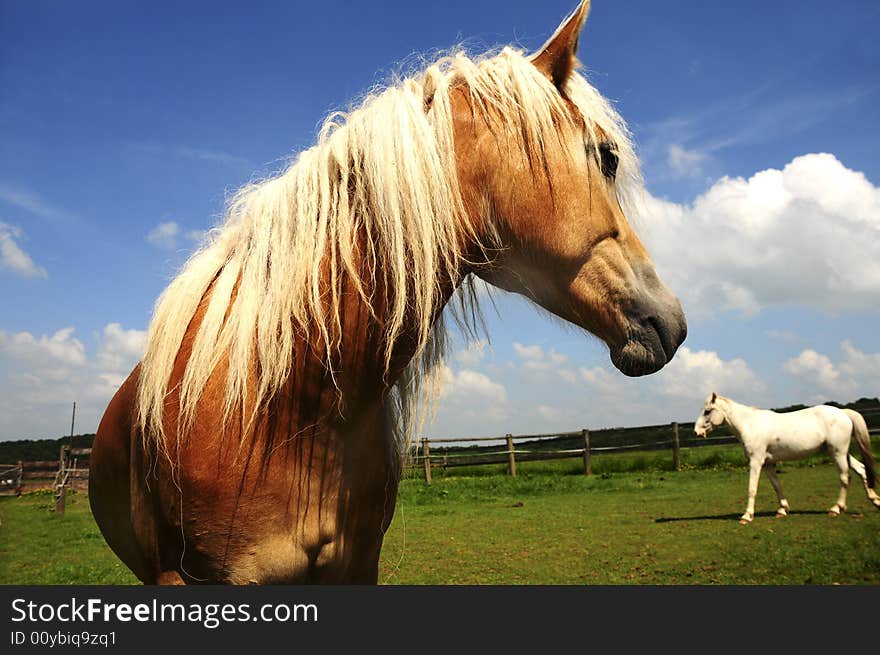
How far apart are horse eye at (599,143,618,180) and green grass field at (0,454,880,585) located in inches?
65.2

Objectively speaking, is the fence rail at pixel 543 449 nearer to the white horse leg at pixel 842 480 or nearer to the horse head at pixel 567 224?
the white horse leg at pixel 842 480

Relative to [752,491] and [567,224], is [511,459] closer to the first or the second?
[752,491]

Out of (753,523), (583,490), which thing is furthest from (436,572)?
(583,490)

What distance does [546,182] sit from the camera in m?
1.45

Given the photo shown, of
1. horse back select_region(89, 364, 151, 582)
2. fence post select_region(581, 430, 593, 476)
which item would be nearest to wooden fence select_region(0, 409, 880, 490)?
fence post select_region(581, 430, 593, 476)

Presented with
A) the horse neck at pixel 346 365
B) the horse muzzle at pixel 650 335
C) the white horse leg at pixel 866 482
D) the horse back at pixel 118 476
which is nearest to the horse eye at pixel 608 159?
the horse muzzle at pixel 650 335

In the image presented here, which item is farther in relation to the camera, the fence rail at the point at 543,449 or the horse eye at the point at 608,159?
the fence rail at the point at 543,449

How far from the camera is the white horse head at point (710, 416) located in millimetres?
11790

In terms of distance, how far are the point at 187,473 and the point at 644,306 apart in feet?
3.96

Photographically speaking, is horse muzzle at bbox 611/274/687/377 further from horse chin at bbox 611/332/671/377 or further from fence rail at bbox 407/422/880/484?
fence rail at bbox 407/422/880/484

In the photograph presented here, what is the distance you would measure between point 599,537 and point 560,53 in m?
8.17

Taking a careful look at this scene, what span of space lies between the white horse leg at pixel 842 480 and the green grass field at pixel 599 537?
10.5 inches

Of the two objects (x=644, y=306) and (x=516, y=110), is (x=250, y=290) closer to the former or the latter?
(x=516, y=110)

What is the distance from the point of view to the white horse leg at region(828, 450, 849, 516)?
9.33 meters
